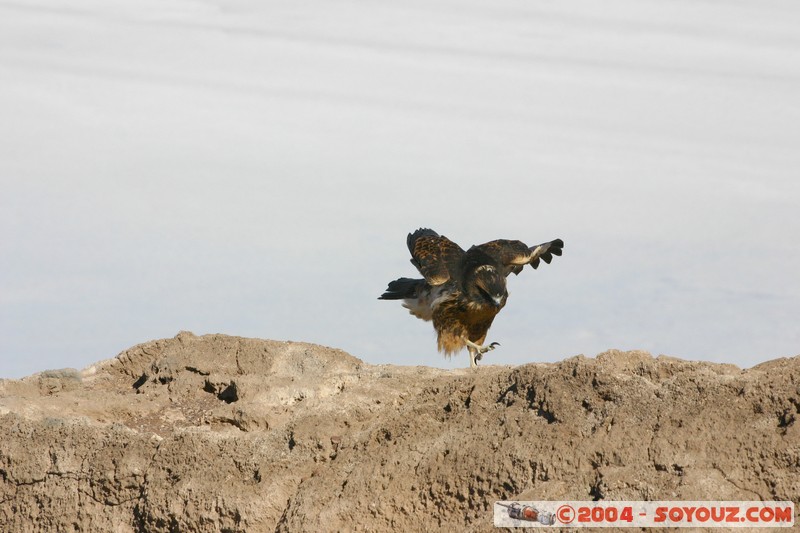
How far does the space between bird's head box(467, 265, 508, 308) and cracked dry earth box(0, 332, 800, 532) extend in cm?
256

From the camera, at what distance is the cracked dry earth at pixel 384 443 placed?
15.4ft

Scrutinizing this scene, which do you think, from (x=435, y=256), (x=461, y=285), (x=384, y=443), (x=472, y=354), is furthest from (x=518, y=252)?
(x=384, y=443)

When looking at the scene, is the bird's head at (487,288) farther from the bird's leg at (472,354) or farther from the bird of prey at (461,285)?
the bird's leg at (472,354)

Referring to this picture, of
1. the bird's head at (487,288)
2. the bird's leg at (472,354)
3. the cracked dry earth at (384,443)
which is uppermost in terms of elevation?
the bird's head at (487,288)

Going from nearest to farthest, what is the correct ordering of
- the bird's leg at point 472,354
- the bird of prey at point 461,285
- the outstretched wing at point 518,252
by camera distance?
1. the bird's leg at point 472,354
2. the bird of prey at point 461,285
3. the outstretched wing at point 518,252

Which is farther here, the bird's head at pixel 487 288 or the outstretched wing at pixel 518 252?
the outstretched wing at pixel 518 252

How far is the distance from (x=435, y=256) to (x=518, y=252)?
37.6 inches

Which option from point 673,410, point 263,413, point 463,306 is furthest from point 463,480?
point 463,306

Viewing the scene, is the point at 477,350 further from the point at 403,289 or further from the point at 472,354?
the point at 403,289

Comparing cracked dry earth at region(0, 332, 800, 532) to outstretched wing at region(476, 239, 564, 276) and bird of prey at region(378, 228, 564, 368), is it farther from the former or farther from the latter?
outstretched wing at region(476, 239, 564, 276)

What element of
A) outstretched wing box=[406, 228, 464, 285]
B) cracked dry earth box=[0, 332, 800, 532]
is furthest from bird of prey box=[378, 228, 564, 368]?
cracked dry earth box=[0, 332, 800, 532]

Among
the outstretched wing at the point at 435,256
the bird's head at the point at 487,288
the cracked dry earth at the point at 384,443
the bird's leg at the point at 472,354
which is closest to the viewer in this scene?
the cracked dry earth at the point at 384,443

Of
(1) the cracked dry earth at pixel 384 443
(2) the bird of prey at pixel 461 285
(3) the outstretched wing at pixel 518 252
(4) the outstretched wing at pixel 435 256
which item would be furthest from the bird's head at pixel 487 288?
(1) the cracked dry earth at pixel 384 443

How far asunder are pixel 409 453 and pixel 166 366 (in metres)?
2.72
